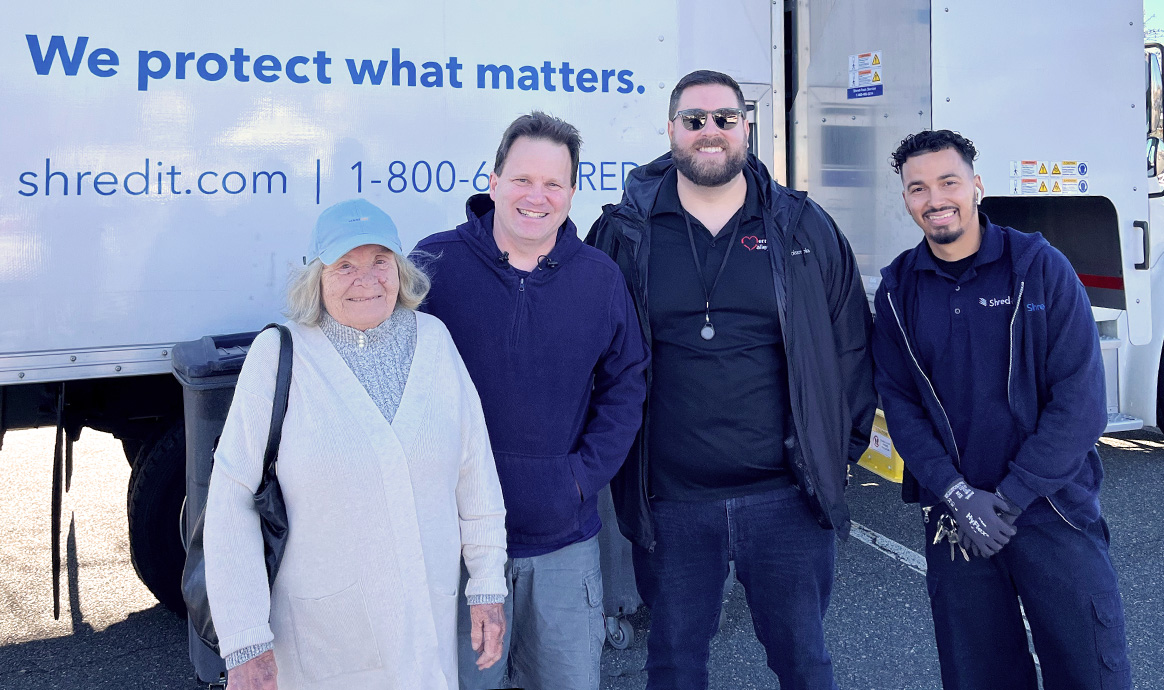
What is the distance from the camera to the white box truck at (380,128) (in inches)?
111

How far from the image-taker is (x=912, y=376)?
7.41ft

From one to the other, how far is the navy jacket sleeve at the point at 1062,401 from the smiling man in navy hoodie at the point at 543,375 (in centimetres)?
90

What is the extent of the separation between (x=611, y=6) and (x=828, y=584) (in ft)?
7.50

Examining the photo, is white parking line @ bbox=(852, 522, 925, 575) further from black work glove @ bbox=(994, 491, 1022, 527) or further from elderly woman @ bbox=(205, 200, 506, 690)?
elderly woman @ bbox=(205, 200, 506, 690)

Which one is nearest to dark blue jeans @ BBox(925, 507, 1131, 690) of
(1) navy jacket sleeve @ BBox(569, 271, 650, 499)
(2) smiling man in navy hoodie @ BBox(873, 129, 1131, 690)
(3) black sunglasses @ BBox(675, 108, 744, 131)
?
(2) smiling man in navy hoodie @ BBox(873, 129, 1131, 690)

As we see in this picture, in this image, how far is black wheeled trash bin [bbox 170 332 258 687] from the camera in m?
2.68

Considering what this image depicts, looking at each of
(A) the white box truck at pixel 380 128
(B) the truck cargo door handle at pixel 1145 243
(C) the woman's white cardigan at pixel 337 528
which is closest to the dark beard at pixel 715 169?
(C) the woman's white cardigan at pixel 337 528

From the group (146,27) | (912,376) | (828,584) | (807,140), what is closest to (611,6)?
(807,140)

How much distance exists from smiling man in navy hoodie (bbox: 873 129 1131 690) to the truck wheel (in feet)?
8.26

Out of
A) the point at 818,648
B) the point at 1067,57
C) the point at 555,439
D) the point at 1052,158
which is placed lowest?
the point at 818,648

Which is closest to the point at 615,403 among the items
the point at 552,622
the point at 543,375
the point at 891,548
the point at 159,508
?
the point at 543,375

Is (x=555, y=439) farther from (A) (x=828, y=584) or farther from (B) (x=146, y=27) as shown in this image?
(B) (x=146, y=27)

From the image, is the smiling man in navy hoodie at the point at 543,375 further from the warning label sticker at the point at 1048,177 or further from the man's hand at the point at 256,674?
the warning label sticker at the point at 1048,177

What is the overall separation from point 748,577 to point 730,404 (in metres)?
0.46
